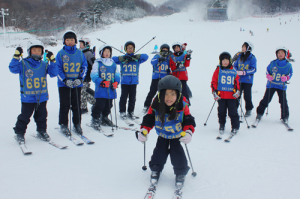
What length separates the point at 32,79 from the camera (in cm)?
360

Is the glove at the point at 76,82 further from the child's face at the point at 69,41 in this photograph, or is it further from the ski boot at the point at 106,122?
the ski boot at the point at 106,122

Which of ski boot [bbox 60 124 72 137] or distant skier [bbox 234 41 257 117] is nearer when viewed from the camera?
ski boot [bbox 60 124 72 137]

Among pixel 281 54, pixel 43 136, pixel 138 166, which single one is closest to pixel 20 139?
pixel 43 136

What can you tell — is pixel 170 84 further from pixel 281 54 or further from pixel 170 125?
pixel 281 54

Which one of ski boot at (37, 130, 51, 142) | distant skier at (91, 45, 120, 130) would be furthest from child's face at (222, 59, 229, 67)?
ski boot at (37, 130, 51, 142)

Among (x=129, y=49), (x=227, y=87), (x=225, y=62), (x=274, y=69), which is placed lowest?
(x=227, y=87)

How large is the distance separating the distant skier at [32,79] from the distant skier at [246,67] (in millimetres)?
4380

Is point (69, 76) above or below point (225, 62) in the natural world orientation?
below

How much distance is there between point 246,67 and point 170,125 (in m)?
3.75

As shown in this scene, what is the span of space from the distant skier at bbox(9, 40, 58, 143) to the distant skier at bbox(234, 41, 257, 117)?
4380mm

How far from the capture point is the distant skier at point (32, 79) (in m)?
3.54

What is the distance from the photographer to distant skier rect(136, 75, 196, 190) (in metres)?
2.35

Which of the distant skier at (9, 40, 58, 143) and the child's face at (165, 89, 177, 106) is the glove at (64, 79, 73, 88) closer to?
the distant skier at (9, 40, 58, 143)

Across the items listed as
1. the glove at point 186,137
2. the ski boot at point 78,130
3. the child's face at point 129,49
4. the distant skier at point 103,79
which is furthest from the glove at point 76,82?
the glove at point 186,137
